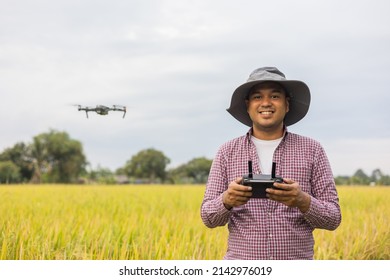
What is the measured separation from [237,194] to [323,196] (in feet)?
1.07

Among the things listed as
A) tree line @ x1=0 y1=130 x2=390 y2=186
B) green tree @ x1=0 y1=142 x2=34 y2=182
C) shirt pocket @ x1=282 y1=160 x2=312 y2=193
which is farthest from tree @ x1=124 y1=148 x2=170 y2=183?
shirt pocket @ x1=282 y1=160 x2=312 y2=193

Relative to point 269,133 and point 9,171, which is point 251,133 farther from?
point 9,171

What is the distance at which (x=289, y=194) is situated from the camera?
1.53m

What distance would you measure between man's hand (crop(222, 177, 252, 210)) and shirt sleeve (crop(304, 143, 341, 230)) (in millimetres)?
217

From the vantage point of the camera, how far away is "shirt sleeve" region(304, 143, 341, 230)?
1647 millimetres

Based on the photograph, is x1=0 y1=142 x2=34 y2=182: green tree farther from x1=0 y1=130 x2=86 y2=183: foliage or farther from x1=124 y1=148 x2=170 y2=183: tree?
x1=124 y1=148 x2=170 y2=183: tree

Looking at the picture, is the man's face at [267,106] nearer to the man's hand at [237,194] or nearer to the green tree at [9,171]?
the man's hand at [237,194]

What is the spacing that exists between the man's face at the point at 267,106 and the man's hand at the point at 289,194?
251 mm

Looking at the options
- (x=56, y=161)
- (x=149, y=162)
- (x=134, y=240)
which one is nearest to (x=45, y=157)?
(x=56, y=161)

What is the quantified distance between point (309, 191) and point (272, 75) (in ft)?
1.30

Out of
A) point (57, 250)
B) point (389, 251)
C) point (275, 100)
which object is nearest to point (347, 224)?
point (389, 251)

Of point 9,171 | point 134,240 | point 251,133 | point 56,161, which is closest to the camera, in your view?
point 251,133

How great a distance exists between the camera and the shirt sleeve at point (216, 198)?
5.50 feet

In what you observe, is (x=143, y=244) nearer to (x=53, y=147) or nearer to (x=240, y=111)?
(x=240, y=111)
